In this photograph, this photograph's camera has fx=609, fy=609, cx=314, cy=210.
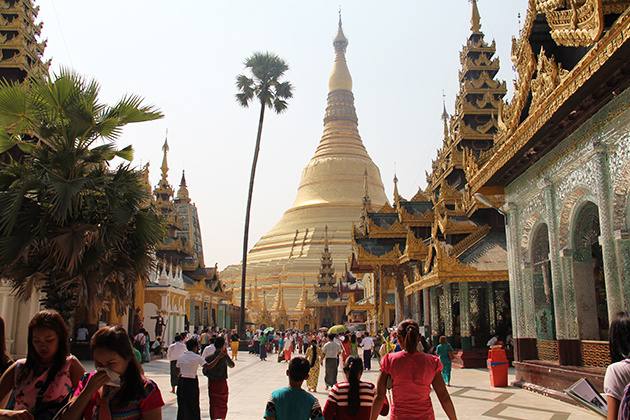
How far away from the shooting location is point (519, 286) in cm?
1287

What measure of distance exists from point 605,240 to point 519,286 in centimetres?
409

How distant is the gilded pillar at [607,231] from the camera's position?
878 centimetres

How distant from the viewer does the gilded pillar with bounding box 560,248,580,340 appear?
409 inches

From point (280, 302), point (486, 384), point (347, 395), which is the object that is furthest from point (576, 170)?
point (280, 302)

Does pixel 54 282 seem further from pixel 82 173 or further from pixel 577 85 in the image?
pixel 577 85

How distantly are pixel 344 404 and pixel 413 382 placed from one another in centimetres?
68

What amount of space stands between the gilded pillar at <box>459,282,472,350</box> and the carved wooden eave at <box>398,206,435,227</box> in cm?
887

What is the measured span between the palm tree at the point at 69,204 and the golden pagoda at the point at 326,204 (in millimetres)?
46410

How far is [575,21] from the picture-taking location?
8.57 meters

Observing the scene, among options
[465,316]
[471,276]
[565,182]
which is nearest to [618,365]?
[565,182]

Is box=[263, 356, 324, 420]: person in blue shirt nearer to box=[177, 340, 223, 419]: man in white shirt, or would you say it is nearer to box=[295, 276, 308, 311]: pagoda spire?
box=[177, 340, 223, 419]: man in white shirt

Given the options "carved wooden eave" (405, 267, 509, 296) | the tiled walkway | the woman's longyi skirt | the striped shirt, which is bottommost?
the tiled walkway

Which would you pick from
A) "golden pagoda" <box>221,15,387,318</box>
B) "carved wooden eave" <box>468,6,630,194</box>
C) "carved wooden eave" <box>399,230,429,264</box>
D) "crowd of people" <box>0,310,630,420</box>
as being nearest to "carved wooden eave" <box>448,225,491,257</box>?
"carved wooden eave" <box>399,230,429,264</box>

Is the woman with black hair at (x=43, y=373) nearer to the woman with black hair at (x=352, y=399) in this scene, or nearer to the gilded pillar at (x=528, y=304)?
the woman with black hair at (x=352, y=399)
